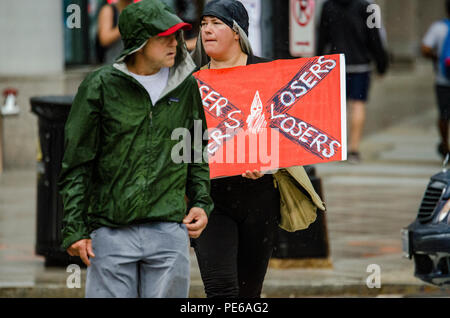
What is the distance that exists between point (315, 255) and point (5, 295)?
228cm

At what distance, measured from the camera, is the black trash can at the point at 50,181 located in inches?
330

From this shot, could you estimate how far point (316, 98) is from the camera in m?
5.59

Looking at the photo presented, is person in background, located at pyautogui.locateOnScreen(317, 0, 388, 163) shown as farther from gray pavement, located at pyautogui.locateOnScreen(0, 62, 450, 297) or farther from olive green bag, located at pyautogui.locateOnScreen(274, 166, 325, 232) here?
olive green bag, located at pyautogui.locateOnScreen(274, 166, 325, 232)

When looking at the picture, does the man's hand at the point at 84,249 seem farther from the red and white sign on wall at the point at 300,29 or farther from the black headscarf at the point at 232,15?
the red and white sign on wall at the point at 300,29

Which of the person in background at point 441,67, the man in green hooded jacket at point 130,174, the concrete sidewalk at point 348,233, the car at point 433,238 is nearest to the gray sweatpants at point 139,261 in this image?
the man in green hooded jacket at point 130,174

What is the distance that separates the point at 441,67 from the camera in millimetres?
14016

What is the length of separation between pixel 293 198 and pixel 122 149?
1.38m

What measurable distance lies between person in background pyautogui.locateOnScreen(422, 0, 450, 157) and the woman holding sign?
27.0 ft

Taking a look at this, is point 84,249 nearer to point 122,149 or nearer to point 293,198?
point 122,149

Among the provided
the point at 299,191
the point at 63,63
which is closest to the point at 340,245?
the point at 299,191

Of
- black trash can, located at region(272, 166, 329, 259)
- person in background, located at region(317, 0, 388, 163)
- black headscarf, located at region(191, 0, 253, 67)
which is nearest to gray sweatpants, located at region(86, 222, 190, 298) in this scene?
black headscarf, located at region(191, 0, 253, 67)

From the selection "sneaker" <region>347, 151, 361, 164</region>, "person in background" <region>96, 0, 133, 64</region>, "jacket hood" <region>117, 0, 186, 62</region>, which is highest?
"person in background" <region>96, 0, 133, 64</region>

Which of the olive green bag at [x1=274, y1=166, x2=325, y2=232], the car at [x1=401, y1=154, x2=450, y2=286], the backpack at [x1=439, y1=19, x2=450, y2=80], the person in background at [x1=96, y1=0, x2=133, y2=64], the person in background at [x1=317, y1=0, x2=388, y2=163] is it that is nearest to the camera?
the olive green bag at [x1=274, y1=166, x2=325, y2=232]

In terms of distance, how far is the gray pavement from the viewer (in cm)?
791
